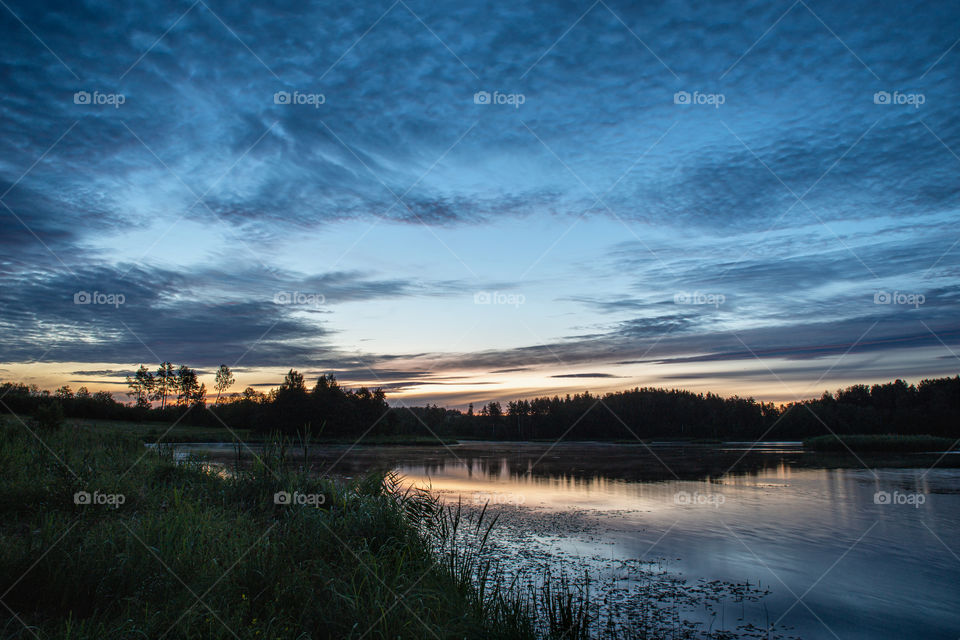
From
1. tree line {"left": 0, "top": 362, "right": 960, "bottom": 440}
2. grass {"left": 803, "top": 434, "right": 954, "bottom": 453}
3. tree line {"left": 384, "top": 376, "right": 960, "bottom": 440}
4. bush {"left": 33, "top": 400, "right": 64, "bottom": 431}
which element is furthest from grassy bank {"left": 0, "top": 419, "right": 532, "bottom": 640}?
tree line {"left": 384, "top": 376, "right": 960, "bottom": 440}

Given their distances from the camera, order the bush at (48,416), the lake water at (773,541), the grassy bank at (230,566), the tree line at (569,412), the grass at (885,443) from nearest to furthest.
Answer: the grassy bank at (230,566)
the lake water at (773,541)
the bush at (48,416)
the grass at (885,443)
the tree line at (569,412)

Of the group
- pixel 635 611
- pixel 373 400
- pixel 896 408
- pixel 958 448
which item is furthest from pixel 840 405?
pixel 635 611

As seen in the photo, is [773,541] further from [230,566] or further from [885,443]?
[885,443]

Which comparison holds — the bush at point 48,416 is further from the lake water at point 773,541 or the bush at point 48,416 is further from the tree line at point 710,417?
the tree line at point 710,417

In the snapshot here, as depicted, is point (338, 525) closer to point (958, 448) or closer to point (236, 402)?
point (958, 448)

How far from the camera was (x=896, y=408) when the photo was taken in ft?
229

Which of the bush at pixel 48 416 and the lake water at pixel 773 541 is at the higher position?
the bush at pixel 48 416

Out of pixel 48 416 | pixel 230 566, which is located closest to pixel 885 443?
pixel 230 566

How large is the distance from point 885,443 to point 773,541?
39.1 metres

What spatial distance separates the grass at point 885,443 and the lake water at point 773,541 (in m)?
22.2

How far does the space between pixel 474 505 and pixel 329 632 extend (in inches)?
409

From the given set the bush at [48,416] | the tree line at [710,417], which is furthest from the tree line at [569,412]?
the bush at [48,416]

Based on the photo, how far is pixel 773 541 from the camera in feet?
37.5

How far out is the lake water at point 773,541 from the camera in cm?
750
